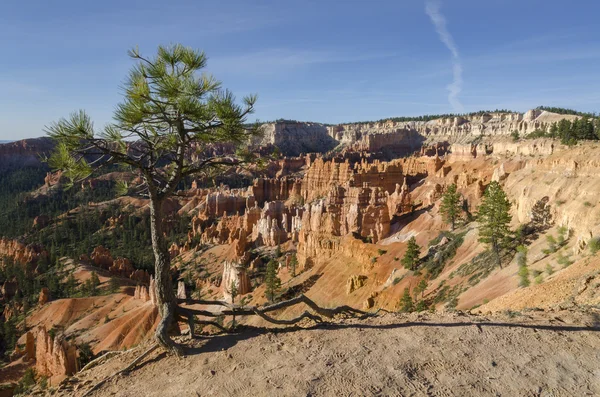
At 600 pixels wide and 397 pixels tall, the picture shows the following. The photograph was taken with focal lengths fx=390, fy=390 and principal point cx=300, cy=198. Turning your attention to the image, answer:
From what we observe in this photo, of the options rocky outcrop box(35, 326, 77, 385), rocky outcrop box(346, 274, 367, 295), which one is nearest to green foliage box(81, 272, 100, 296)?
rocky outcrop box(35, 326, 77, 385)

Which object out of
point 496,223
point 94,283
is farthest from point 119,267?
point 496,223

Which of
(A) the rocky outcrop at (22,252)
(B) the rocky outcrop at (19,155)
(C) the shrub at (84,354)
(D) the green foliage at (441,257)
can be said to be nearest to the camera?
(C) the shrub at (84,354)

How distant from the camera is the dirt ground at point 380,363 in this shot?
608 cm

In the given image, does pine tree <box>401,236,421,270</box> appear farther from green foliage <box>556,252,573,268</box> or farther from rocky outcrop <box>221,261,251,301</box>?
rocky outcrop <box>221,261,251,301</box>

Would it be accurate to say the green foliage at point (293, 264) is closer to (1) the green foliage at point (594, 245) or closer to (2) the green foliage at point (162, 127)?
(1) the green foliage at point (594, 245)

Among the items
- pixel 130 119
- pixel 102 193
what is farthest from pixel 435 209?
pixel 102 193

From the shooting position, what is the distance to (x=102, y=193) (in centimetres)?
12488

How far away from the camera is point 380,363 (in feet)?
21.7

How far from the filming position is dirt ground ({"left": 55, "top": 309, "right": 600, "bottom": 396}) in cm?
608

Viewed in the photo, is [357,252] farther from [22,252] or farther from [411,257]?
[22,252]

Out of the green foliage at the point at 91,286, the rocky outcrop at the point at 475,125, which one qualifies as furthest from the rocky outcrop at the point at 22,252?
the rocky outcrop at the point at 475,125

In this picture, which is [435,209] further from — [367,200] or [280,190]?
[280,190]

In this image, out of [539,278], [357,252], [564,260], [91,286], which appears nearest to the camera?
[539,278]

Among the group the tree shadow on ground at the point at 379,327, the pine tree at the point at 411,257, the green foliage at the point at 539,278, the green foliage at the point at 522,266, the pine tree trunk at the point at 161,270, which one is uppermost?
the pine tree trunk at the point at 161,270
